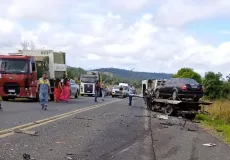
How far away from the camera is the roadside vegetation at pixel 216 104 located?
1717 centimetres

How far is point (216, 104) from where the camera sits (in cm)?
2459

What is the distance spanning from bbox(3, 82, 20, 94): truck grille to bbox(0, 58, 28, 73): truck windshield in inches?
32.7

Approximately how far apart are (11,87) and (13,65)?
1.42 meters

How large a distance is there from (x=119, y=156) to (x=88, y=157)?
68 centimetres

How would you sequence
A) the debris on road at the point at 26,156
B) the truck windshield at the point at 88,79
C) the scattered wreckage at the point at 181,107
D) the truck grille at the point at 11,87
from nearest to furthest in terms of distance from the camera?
the debris on road at the point at 26,156 → the scattered wreckage at the point at 181,107 → the truck grille at the point at 11,87 → the truck windshield at the point at 88,79

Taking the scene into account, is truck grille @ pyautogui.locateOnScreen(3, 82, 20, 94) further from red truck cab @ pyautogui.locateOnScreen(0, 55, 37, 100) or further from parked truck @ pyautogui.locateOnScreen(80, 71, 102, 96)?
parked truck @ pyautogui.locateOnScreen(80, 71, 102, 96)

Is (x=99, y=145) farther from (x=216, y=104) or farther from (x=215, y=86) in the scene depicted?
(x=215, y=86)

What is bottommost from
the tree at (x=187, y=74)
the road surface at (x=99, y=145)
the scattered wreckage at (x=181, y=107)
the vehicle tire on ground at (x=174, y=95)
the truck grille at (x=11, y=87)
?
the road surface at (x=99, y=145)

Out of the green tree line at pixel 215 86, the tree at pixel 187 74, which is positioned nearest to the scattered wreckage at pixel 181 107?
the green tree line at pixel 215 86

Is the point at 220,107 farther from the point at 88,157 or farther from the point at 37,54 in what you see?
the point at 88,157

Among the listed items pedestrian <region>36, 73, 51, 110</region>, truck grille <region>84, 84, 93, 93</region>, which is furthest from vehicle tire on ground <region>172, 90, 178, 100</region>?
truck grille <region>84, 84, 93, 93</region>

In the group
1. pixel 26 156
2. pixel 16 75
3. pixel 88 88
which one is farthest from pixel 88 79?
pixel 26 156

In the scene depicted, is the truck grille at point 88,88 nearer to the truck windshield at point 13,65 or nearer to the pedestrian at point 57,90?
the pedestrian at point 57,90

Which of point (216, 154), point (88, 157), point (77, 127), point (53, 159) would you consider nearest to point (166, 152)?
point (216, 154)
